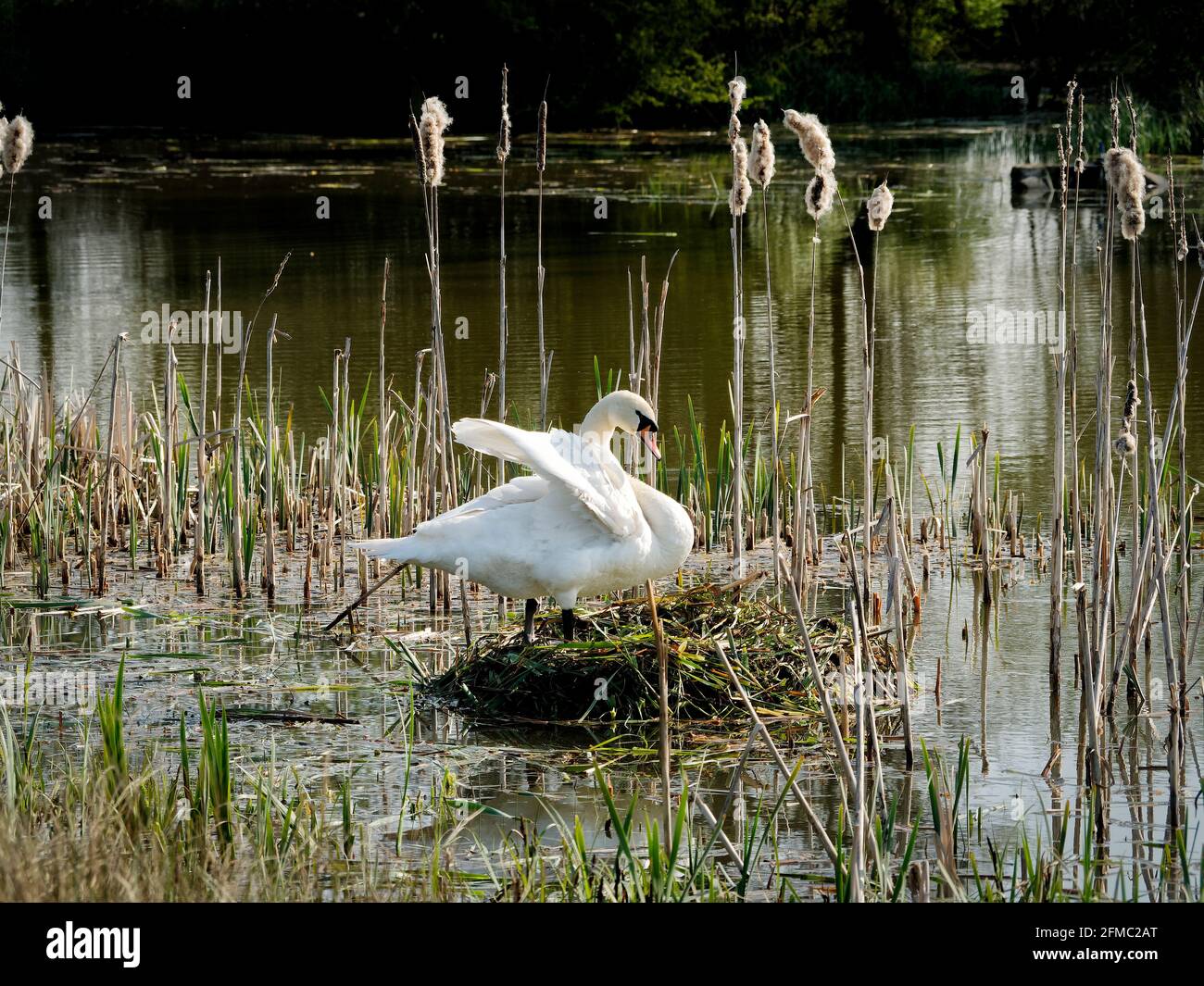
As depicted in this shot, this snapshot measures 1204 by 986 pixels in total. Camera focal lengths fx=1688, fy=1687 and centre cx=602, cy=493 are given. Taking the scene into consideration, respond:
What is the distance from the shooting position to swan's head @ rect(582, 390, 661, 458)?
6.20 metres

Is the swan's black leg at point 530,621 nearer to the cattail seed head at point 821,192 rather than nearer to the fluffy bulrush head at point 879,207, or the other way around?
the cattail seed head at point 821,192

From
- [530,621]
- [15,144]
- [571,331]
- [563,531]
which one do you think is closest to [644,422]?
[563,531]

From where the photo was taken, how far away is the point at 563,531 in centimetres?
597

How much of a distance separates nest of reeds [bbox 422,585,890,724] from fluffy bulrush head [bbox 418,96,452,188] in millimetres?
1770

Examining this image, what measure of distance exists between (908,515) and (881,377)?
191 inches

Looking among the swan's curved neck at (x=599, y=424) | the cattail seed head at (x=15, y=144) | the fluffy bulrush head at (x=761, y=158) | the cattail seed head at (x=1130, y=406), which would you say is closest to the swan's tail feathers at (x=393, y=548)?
the swan's curved neck at (x=599, y=424)

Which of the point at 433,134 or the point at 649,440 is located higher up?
the point at 433,134

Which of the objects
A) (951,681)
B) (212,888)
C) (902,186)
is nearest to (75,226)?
(902,186)

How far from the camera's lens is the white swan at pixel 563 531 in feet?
19.1

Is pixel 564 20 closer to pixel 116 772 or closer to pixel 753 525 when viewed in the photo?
pixel 753 525

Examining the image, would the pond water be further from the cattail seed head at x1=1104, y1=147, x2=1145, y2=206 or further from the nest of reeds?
the cattail seed head at x1=1104, y1=147, x2=1145, y2=206

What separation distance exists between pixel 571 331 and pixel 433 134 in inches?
350

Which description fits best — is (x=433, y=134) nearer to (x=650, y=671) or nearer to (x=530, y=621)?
(x=530, y=621)

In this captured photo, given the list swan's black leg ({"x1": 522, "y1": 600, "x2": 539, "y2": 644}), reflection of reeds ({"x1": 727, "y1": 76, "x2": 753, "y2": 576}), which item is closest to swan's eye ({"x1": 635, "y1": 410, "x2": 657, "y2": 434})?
reflection of reeds ({"x1": 727, "y1": 76, "x2": 753, "y2": 576})
